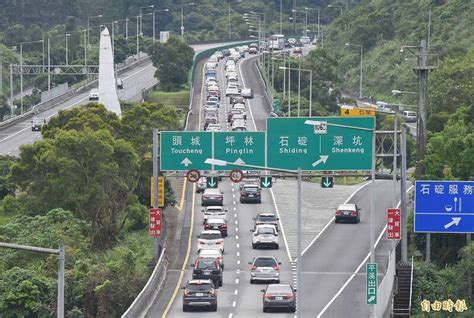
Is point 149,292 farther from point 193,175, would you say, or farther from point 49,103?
point 49,103

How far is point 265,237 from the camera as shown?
88.6 meters

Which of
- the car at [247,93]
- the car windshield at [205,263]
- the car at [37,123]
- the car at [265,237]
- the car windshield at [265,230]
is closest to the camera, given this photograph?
the car windshield at [205,263]

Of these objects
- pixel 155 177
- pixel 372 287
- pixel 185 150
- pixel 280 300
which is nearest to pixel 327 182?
pixel 185 150

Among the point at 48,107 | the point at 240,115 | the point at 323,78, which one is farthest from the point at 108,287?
the point at 323,78

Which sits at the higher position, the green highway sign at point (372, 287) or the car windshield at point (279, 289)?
the green highway sign at point (372, 287)

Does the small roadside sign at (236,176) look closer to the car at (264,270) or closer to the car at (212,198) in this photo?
the car at (264,270)

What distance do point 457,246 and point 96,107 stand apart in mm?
30042

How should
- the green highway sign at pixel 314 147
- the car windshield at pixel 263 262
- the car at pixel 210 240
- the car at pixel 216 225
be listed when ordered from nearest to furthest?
the green highway sign at pixel 314 147 → the car windshield at pixel 263 262 → the car at pixel 210 240 → the car at pixel 216 225

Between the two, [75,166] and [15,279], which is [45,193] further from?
[15,279]

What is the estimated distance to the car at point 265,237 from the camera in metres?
88.6

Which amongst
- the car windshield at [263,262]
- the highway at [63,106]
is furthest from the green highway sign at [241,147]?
the highway at [63,106]

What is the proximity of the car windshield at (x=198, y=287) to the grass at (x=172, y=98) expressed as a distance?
3608 inches

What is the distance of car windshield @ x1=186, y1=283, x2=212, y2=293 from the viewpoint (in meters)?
71.4

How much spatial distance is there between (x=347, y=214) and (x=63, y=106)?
6962 centimetres
